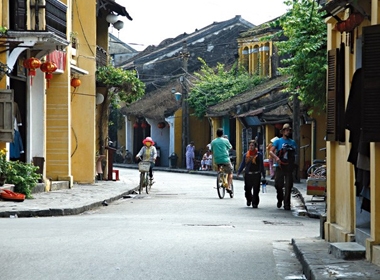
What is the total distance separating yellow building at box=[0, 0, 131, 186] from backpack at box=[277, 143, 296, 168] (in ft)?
20.7

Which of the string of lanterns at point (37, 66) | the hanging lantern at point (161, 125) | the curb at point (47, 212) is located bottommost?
the curb at point (47, 212)

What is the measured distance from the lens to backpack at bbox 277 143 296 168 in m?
21.7

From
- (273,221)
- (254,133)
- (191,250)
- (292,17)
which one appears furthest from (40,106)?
(254,133)

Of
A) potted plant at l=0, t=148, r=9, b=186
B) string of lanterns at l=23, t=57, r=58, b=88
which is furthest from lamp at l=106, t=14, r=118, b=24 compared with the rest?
potted plant at l=0, t=148, r=9, b=186

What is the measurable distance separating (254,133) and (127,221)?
34171mm


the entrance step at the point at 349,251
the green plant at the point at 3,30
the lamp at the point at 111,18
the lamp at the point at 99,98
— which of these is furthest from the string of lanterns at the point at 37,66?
the entrance step at the point at 349,251

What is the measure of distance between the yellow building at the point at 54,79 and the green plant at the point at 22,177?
2.16 ft

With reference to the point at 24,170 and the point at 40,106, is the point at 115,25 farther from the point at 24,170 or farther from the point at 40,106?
the point at 24,170

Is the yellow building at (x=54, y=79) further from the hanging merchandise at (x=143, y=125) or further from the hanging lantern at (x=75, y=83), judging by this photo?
the hanging merchandise at (x=143, y=125)

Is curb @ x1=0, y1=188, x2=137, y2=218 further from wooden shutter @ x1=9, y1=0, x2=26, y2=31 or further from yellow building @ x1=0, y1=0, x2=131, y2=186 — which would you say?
wooden shutter @ x1=9, y1=0, x2=26, y2=31

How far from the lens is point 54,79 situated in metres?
29.1

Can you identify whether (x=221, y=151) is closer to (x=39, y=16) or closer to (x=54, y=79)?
(x=39, y=16)

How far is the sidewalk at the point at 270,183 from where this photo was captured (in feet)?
31.6

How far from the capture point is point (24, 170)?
22.9 meters
